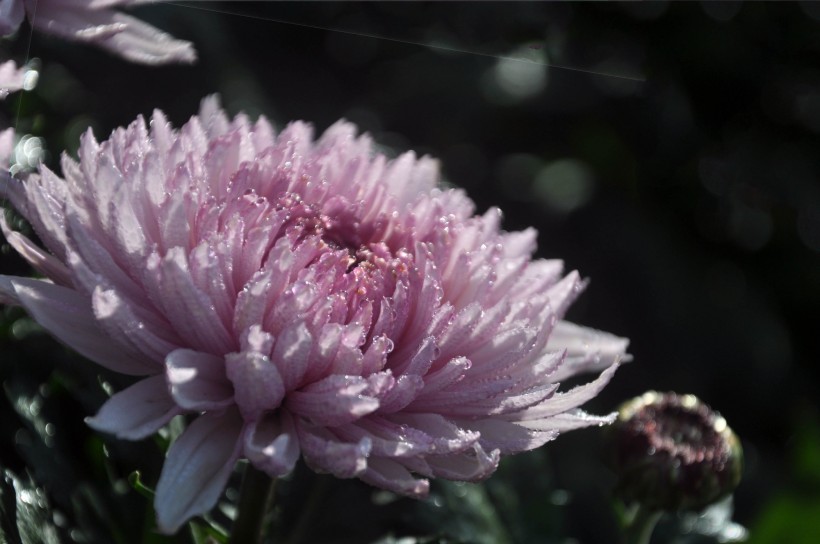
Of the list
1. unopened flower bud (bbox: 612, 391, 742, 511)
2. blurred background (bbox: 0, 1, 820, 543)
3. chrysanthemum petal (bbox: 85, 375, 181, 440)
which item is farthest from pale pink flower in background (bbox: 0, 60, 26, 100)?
unopened flower bud (bbox: 612, 391, 742, 511)

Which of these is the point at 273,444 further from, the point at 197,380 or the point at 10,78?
the point at 10,78

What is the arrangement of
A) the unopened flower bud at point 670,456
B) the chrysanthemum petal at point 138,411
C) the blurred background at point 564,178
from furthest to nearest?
the unopened flower bud at point 670,456, the blurred background at point 564,178, the chrysanthemum petal at point 138,411

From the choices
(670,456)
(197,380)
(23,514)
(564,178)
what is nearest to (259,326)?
(197,380)

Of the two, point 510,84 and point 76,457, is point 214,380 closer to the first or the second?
point 76,457

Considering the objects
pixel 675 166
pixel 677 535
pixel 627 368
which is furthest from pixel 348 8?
pixel 675 166

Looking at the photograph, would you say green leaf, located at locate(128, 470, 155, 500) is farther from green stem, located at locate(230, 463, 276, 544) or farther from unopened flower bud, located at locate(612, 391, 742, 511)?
unopened flower bud, located at locate(612, 391, 742, 511)

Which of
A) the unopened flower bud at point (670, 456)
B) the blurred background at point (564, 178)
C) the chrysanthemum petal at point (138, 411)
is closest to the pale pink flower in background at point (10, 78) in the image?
the blurred background at point (564, 178)

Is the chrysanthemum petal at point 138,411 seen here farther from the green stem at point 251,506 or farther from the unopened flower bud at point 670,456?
the unopened flower bud at point 670,456
